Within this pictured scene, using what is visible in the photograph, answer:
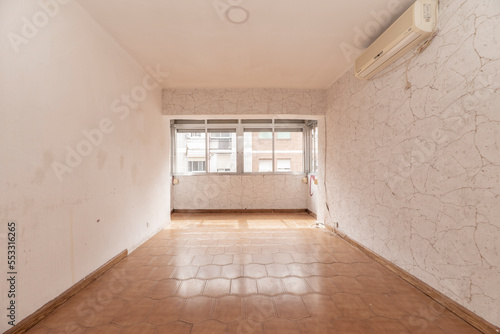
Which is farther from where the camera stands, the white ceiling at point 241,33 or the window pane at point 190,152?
the window pane at point 190,152

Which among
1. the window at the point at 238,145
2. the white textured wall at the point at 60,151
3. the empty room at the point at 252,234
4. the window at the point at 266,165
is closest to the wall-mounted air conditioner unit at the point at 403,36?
the empty room at the point at 252,234

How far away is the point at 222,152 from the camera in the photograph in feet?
Result: 19.3

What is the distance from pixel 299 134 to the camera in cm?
591

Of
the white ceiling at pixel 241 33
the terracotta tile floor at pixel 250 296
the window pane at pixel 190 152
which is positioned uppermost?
the white ceiling at pixel 241 33

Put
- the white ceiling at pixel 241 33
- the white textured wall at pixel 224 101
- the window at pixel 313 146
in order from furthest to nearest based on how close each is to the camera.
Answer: the window at pixel 313 146, the white textured wall at pixel 224 101, the white ceiling at pixel 241 33

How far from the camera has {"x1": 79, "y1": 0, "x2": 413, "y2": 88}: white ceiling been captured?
6.52 ft

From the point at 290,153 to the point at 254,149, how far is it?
943mm

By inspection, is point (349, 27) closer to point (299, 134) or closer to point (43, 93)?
point (43, 93)

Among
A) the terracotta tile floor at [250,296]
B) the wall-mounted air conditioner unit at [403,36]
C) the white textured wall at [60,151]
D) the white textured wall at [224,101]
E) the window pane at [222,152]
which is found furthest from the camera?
the window pane at [222,152]

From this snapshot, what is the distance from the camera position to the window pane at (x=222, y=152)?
5.70 metres

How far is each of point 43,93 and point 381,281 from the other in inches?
122

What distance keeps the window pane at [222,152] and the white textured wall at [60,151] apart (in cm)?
Result: 285

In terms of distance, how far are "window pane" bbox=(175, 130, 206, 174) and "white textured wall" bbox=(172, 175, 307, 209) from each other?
28 cm

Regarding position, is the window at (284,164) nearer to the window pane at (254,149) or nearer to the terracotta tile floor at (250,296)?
the window pane at (254,149)
